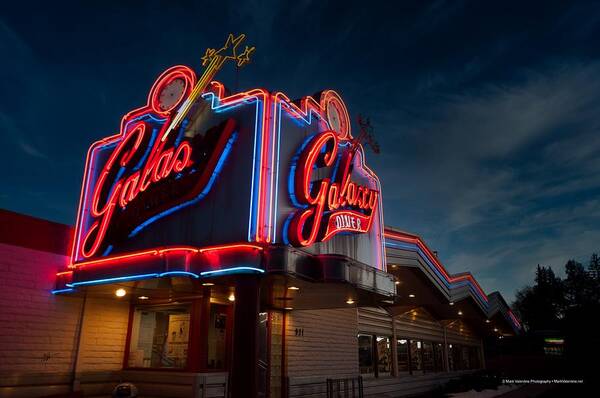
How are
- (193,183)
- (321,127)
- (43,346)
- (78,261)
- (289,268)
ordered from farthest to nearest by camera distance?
1. (321,127)
2. (78,261)
3. (43,346)
4. (193,183)
5. (289,268)

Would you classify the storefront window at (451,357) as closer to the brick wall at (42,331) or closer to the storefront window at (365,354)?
the storefront window at (365,354)

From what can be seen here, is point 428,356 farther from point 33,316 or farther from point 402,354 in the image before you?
point 33,316

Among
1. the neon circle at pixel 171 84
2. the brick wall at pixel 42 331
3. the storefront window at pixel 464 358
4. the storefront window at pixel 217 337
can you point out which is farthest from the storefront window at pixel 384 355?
the storefront window at pixel 464 358

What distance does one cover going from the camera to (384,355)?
74.1 ft

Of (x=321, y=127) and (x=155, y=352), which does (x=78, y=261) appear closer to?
(x=155, y=352)

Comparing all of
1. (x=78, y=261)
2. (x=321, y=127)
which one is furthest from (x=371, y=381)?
(x=78, y=261)

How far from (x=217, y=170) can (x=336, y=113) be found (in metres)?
5.73

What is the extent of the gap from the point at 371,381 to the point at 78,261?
536 inches

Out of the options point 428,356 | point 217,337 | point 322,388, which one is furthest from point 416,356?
point 217,337

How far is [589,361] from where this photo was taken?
45219mm

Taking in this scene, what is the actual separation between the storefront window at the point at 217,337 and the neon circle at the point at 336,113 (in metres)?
6.92

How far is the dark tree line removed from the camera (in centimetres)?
10812

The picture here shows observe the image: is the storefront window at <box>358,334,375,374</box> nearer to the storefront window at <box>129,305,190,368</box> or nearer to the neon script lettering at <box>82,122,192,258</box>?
the storefront window at <box>129,305,190,368</box>

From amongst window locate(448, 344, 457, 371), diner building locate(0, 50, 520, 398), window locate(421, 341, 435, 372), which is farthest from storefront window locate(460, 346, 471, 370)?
diner building locate(0, 50, 520, 398)
